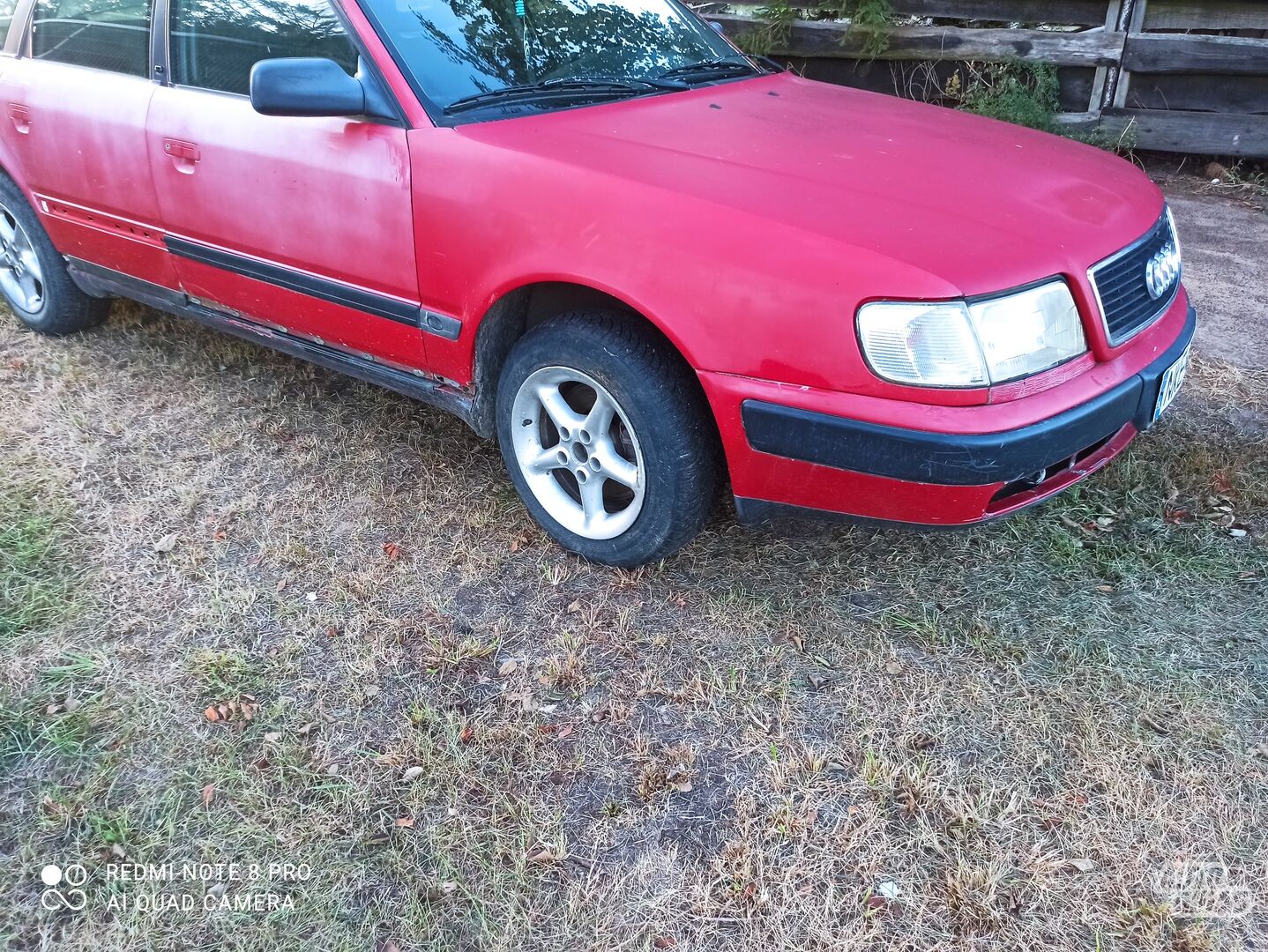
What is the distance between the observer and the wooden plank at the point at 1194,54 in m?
5.75

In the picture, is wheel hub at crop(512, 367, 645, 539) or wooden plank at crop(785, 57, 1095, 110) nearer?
wheel hub at crop(512, 367, 645, 539)

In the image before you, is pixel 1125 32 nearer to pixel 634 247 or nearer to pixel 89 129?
pixel 634 247

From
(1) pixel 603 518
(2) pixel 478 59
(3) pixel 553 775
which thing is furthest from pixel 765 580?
(2) pixel 478 59

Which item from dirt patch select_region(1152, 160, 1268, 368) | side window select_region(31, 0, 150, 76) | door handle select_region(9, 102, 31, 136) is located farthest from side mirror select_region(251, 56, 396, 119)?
dirt patch select_region(1152, 160, 1268, 368)

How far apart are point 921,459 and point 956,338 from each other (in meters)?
0.27

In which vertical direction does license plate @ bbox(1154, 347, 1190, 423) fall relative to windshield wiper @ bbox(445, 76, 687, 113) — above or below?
below

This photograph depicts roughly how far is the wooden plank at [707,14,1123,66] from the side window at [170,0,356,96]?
15.4ft

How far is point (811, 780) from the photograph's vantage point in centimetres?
211

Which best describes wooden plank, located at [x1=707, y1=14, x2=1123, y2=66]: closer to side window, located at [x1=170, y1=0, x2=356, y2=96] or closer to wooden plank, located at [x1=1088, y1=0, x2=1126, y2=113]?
wooden plank, located at [x1=1088, y1=0, x2=1126, y2=113]

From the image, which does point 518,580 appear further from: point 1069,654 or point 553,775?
point 1069,654

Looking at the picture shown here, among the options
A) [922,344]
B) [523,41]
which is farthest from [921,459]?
[523,41]

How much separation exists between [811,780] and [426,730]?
3.03 ft

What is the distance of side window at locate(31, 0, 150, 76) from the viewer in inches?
127

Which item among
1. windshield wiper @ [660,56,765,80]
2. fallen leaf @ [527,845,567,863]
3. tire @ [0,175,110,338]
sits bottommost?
fallen leaf @ [527,845,567,863]
